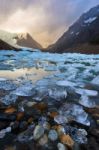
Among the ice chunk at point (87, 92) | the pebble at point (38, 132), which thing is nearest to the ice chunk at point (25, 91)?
the ice chunk at point (87, 92)

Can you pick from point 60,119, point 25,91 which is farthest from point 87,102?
point 25,91

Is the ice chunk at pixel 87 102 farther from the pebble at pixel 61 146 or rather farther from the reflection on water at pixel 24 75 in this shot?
the reflection on water at pixel 24 75

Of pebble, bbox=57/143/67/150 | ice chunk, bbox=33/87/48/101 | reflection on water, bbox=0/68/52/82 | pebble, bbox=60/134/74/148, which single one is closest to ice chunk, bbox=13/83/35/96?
ice chunk, bbox=33/87/48/101

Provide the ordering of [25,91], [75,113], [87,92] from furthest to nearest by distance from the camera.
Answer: [87,92] < [25,91] < [75,113]

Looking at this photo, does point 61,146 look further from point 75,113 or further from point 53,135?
point 75,113

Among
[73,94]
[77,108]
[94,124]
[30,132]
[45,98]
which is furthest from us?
[73,94]

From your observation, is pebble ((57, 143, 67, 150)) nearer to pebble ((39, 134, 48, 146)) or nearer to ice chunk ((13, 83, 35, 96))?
pebble ((39, 134, 48, 146))

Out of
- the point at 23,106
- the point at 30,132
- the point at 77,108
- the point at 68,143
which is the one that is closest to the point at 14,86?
the point at 23,106

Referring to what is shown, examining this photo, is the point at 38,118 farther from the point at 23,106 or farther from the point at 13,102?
the point at 13,102
